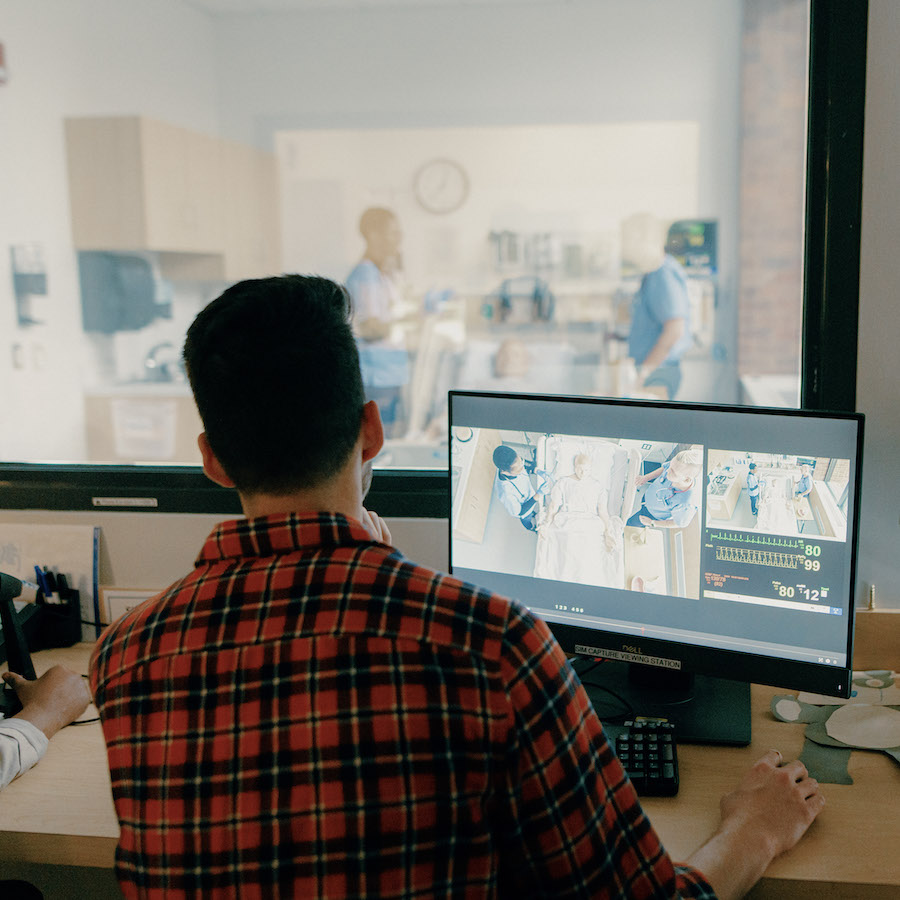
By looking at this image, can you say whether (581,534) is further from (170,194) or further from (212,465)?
(170,194)

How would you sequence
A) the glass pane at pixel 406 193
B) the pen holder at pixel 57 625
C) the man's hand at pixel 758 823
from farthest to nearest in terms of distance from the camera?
the glass pane at pixel 406 193 → the pen holder at pixel 57 625 → the man's hand at pixel 758 823

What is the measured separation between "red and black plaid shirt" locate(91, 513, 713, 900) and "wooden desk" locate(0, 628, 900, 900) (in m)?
0.33

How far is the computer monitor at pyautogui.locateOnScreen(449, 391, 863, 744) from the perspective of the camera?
1.13 meters

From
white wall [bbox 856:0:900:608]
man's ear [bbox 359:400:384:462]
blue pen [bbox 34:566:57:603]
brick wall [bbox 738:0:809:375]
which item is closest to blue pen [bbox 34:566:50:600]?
blue pen [bbox 34:566:57:603]

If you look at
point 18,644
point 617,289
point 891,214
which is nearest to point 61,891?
point 18,644

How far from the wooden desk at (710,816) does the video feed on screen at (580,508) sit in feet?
0.80

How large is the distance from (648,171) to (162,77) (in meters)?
1.87

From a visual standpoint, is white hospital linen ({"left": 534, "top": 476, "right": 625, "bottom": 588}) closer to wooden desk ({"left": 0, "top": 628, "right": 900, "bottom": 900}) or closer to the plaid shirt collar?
wooden desk ({"left": 0, "top": 628, "right": 900, "bottom": 900})

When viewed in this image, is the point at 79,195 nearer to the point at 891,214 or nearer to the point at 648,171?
the point at 648,171

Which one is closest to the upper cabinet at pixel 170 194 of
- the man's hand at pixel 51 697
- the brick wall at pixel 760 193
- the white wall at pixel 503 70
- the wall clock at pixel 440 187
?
the white wall at pixel 503 70

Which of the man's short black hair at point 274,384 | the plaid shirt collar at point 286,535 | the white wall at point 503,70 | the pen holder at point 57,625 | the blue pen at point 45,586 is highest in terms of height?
the white wall at point 503,70

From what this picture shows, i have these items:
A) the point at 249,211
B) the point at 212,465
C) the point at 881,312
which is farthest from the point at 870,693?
the point at 249,211

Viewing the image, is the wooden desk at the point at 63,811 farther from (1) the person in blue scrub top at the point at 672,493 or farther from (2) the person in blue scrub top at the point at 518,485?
(1) the person in blue scrub top at the point at 672,493

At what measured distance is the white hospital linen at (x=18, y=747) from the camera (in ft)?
3.80
